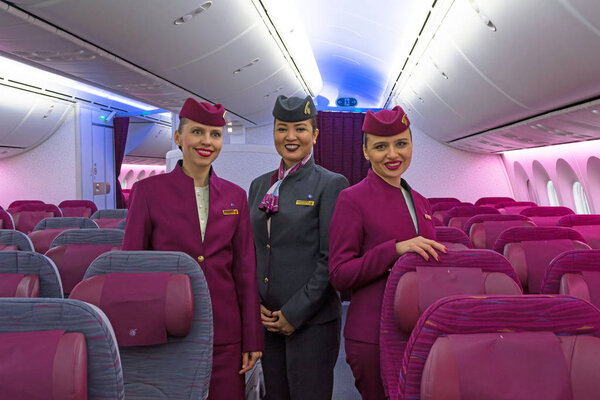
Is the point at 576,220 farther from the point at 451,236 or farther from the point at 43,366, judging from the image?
the point at 43,366

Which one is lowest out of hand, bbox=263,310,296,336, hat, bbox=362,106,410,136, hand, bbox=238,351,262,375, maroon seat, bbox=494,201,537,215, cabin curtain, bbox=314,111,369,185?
hand, bbox=238,351,262,375

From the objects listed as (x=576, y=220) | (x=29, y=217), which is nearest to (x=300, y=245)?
(x=576, y=220)

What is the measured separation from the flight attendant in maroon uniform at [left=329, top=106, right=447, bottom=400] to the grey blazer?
0.63ft

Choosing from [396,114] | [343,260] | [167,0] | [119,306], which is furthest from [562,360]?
[167,0]

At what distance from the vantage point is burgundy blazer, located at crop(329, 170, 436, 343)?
6.34 ft

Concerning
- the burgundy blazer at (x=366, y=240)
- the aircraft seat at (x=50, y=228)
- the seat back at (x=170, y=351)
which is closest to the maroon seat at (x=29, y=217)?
the aircraft seat at (x=50, y=228)

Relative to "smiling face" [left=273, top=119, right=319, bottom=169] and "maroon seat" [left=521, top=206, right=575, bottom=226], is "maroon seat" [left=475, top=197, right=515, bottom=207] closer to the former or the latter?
"maroon seat" [left=521, top=206, right=575, bottom=226]

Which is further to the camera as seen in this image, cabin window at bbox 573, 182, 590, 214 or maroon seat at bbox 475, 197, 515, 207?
maroon seat at bbox 475, 197, 515, 207

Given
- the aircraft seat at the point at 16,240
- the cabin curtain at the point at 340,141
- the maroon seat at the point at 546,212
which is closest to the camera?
the aircraft seat at the point at 16,240

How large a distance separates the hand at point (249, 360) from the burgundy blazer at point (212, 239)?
0.08ft

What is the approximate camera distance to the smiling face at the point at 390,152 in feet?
6.75

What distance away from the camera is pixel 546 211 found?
19.6 feet

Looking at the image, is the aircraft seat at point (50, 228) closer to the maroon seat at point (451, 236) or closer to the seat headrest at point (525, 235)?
the maroon seat at point (451, 236)

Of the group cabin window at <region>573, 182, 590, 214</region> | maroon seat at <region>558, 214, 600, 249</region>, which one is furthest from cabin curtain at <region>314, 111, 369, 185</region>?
maroon seat at <region>558, 214, 600, 249</region>
